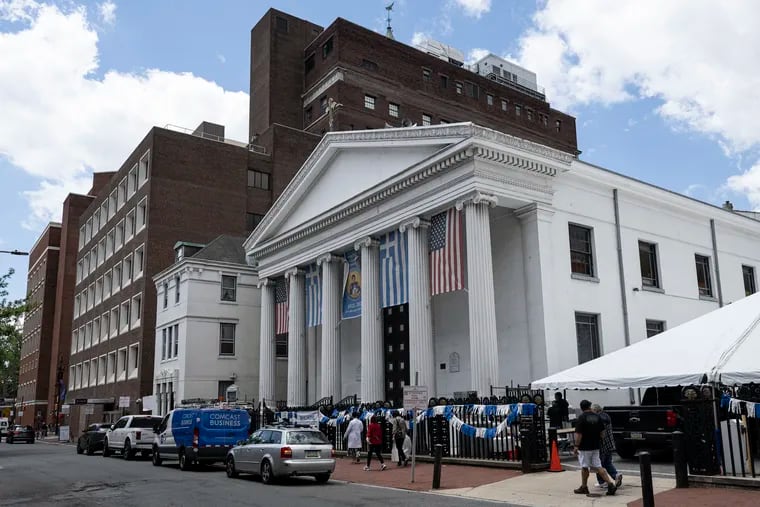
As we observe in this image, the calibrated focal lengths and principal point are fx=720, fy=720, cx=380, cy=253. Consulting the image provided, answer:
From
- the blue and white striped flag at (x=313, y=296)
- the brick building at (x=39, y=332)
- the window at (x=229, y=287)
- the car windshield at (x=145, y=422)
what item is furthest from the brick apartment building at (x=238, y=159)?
the blue and white striped flag at (x=313, y=296)

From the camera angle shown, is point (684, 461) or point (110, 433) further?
point (110, 433)

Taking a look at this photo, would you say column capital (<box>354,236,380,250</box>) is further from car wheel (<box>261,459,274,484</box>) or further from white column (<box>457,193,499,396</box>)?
car wheel (<box>261,459,274,484</box>)

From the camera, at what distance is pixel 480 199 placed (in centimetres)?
2508

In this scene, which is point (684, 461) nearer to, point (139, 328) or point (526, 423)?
point (526, 423)

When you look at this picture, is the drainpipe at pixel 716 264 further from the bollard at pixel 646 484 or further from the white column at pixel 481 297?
the bollard at pixel 646 484

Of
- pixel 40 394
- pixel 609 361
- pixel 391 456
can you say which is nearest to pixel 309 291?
pixel 391 456

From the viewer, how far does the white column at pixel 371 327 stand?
1158 inches

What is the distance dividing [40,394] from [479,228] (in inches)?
3096

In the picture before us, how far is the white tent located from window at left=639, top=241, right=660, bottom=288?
1287 centimetres

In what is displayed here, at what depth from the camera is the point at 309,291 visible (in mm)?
36156

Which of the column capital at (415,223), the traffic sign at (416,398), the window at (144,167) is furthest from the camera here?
the window at (144,167)

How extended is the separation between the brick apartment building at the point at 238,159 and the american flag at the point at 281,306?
1505cm

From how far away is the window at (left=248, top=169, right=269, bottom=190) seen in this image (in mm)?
58219

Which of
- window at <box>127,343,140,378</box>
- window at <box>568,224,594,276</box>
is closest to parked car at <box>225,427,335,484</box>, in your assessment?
window at <box>568,224,594,276</box>
